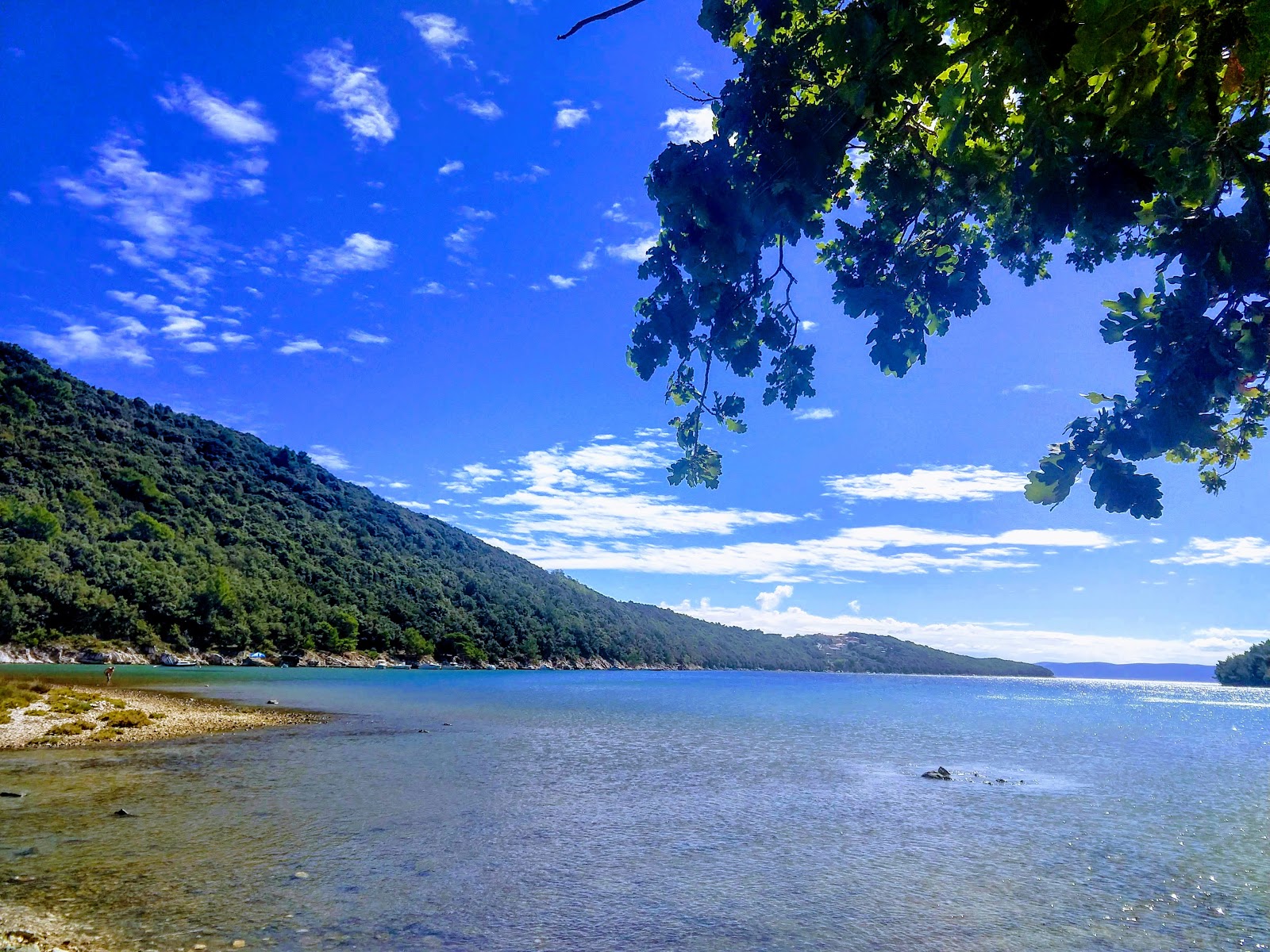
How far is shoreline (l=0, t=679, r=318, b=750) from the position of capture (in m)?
30.7

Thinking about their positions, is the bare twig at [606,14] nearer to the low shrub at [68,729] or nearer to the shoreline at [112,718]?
the shoreline at [112,718]

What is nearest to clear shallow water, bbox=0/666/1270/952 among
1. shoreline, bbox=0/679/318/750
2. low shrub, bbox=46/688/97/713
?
shoreline, bbox=0/679/318/750

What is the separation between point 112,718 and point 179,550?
343 feet

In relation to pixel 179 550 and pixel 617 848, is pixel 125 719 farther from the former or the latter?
pixel 179 550

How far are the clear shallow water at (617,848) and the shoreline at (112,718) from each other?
281 centimetres

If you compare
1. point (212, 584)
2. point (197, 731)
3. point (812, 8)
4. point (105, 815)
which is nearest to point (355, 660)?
point (212, 584)

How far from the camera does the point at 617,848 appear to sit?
62.6ft

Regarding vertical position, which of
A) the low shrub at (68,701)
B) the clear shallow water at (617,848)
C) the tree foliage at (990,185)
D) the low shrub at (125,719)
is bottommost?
the clear shallow water at (617,848)

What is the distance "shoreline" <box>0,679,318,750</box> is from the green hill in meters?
59.3

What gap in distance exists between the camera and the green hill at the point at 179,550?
100m

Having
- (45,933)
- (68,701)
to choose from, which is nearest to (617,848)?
(45,933)

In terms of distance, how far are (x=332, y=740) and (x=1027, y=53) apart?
1645 inches

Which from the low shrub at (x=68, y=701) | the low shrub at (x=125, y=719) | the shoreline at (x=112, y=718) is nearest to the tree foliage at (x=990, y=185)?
A: the shoreline at (x=112, y=718)

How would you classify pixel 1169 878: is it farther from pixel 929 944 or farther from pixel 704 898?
pixel 704 898
